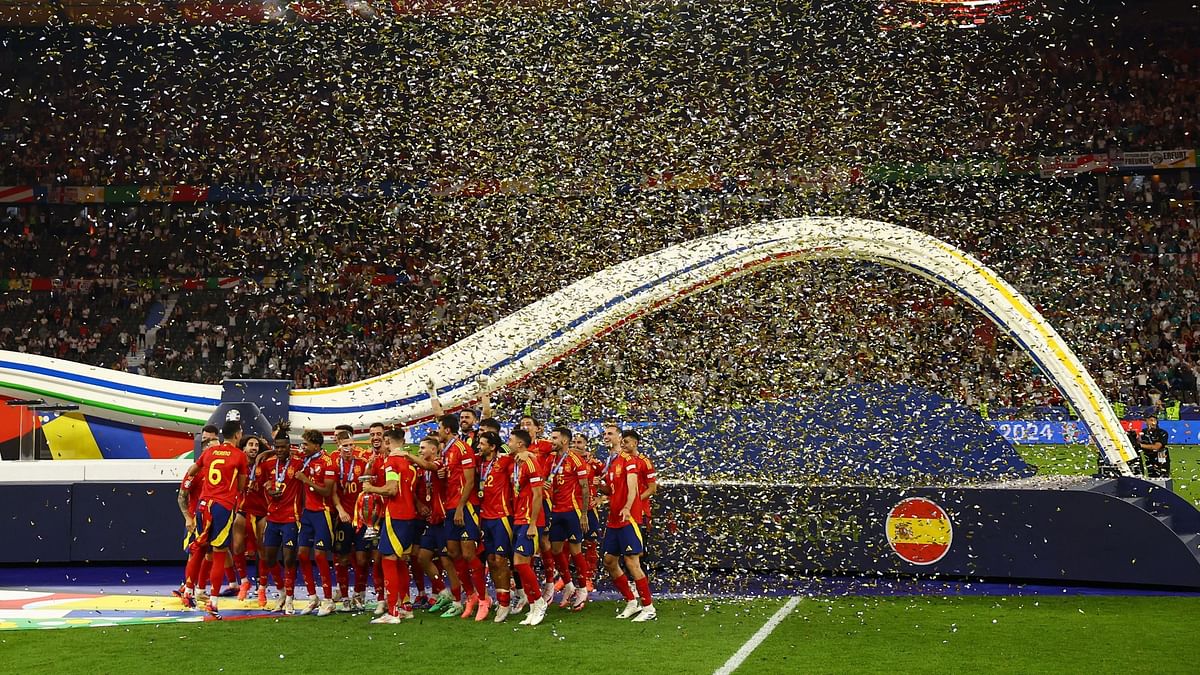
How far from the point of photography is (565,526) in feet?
31.1

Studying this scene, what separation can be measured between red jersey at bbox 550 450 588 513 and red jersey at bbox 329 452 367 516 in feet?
5.28

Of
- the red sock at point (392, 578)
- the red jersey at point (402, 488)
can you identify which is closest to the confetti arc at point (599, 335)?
the red jersey at point (402, 488)

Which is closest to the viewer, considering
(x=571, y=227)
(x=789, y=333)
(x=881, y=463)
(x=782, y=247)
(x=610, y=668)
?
(x=610, y=668)

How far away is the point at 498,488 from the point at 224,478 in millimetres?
2448

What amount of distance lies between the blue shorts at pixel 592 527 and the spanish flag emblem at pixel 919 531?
2630 millimetres

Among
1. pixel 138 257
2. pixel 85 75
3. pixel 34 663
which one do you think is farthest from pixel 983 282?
pixel 138 257

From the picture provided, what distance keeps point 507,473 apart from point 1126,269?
2003cm

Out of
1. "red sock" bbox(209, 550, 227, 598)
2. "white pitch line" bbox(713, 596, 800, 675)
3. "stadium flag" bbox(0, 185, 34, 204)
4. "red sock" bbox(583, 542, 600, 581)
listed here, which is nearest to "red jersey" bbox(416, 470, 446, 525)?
"red sock" bbox(583, 542, 600, 581)

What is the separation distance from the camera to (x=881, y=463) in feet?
40.8

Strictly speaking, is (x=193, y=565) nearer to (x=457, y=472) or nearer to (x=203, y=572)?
(x=203, y=572)

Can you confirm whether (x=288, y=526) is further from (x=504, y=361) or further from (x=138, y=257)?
(x=138, y=257)

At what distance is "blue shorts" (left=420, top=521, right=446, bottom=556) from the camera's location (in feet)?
30.5

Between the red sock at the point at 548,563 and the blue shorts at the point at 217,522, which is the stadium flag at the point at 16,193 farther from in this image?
the red sock at the point at 548,563

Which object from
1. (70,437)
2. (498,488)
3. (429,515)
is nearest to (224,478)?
(429,515)
